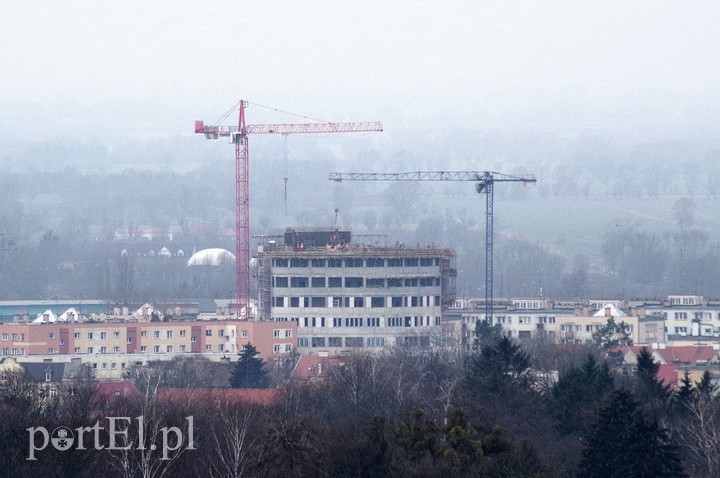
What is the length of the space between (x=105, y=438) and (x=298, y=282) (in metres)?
29.8

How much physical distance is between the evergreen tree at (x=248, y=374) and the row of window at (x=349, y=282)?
11.3 meters

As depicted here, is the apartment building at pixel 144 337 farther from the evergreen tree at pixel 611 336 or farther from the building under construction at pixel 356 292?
the evergreen tree at pixel 611 336

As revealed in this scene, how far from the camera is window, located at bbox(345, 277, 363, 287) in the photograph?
50500mm

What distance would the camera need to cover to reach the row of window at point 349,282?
50.2m

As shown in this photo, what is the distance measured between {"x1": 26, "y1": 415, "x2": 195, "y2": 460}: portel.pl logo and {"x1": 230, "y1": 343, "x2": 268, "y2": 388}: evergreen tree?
1498 centimetres

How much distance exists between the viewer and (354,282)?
166ft

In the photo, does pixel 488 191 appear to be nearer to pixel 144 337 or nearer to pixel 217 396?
pixel 144 337

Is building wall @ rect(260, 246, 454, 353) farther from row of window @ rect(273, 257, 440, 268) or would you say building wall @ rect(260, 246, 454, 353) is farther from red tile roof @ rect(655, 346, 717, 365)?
red tile roof @ rect(655, 346, 717, 365)

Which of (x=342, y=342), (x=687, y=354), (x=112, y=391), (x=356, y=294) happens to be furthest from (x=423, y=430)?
(x=356, y=294)

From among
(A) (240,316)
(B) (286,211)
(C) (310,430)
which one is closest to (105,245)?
(B) (286,211)

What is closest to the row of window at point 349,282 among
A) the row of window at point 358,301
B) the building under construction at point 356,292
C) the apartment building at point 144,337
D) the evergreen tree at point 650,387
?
the building under construction at point 356,292

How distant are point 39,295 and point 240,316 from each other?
81.1ft

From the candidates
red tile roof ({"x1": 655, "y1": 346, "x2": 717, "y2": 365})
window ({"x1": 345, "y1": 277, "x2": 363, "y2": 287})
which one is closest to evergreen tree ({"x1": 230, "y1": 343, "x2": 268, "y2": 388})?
red tile roof ({"x1": 655, "y1": 346, "x2": 717, "y2": 365})

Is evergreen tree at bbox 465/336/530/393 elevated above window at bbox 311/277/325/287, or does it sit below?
below
